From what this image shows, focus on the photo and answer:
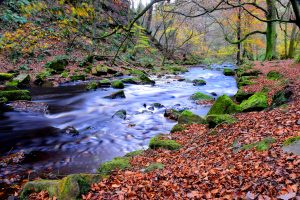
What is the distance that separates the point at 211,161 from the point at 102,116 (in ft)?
23.1

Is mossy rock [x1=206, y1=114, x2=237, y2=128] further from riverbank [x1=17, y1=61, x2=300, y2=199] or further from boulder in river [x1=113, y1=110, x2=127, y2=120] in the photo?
boulder in river [x1=113, y1=110, x2=127, y2=120]

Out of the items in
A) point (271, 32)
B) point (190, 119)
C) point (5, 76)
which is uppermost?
point (271, 32)

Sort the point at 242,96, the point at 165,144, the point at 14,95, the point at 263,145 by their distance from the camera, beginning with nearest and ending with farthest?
the point at 263,145 < the point at 165,144 < the point at 242,96 < the point at 14,95

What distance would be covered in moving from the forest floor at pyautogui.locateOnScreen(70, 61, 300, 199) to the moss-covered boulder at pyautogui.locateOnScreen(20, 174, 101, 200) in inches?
5.4

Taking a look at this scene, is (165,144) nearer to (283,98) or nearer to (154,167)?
(154,167)

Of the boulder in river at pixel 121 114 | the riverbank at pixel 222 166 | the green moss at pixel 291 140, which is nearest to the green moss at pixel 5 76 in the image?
the boulder in river at pixel 121 114

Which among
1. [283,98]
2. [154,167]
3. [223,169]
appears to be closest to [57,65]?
[283,98]

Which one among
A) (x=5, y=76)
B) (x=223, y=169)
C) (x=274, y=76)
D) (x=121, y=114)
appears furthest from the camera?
(x=5, y=76)

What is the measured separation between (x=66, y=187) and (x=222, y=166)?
258cm

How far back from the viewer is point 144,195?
4527mm

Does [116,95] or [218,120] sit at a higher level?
[116,95]

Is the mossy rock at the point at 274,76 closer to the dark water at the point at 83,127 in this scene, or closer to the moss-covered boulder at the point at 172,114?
the dark water at the point at 83,127

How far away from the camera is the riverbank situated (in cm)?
400

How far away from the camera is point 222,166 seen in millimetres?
4906
